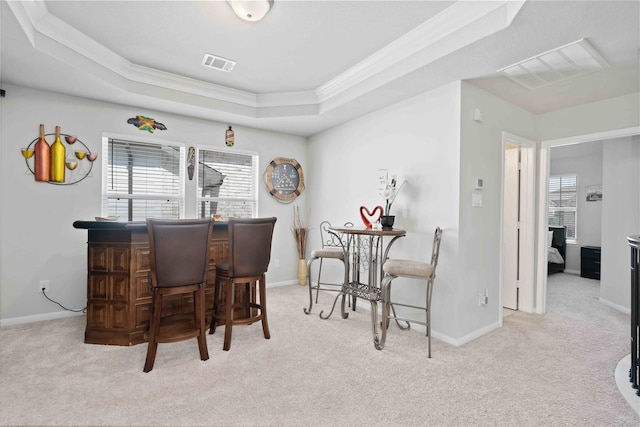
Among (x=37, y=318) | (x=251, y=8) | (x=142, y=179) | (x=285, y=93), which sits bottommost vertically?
(x=37, y=318)

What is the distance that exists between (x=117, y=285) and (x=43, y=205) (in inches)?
63.8

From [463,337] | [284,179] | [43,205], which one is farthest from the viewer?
[284,179]

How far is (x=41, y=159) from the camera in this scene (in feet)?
10.7

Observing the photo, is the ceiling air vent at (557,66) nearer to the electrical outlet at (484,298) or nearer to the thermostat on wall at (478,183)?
the thermostat on wall at (478,183)

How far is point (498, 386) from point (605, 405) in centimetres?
58

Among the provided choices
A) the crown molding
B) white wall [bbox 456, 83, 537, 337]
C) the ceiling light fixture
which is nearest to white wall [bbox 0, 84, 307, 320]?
the crown molding

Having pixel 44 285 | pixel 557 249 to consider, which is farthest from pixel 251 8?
pixel 557 249

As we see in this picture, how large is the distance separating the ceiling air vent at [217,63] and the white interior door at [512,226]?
3.40 meters

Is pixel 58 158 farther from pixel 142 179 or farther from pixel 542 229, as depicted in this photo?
pixel 542 229

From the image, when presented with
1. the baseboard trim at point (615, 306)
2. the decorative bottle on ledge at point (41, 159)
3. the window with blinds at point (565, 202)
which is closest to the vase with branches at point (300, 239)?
the decorative bottle on ledge at point (41, 159)

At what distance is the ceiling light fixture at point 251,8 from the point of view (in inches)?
85.3

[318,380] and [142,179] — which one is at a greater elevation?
[142,179]

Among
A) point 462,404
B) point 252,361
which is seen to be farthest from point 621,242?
point 252,361

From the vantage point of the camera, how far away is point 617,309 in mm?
3877
